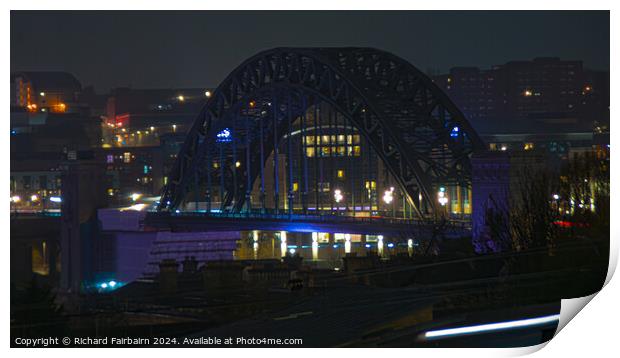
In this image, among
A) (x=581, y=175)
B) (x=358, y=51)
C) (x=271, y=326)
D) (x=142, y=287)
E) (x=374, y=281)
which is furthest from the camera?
(x=358, y=51)

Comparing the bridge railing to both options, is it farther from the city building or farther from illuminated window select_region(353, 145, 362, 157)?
the city building

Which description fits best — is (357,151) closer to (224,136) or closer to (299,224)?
(224,136)

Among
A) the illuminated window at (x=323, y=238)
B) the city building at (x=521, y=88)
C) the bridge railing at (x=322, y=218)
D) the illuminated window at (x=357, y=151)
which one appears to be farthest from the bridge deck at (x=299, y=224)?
the city building at (x=521, y=88)

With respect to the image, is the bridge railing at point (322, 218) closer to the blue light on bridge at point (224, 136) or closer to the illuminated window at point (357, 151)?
the blue light on bridge at point (224, 136)

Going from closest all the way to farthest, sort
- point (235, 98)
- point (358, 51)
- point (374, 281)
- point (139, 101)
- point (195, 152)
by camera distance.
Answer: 1. point (374, 281)
2. point (358, 51)
3. point (235, 98)
4. point (195, 152)
5. point (139, 101)

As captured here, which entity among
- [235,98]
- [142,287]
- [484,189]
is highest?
[235,98]

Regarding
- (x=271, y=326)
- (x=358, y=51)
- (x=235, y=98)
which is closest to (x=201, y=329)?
(x=271, y=326)

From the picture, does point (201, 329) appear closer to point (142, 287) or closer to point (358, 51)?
point (142, 287)
